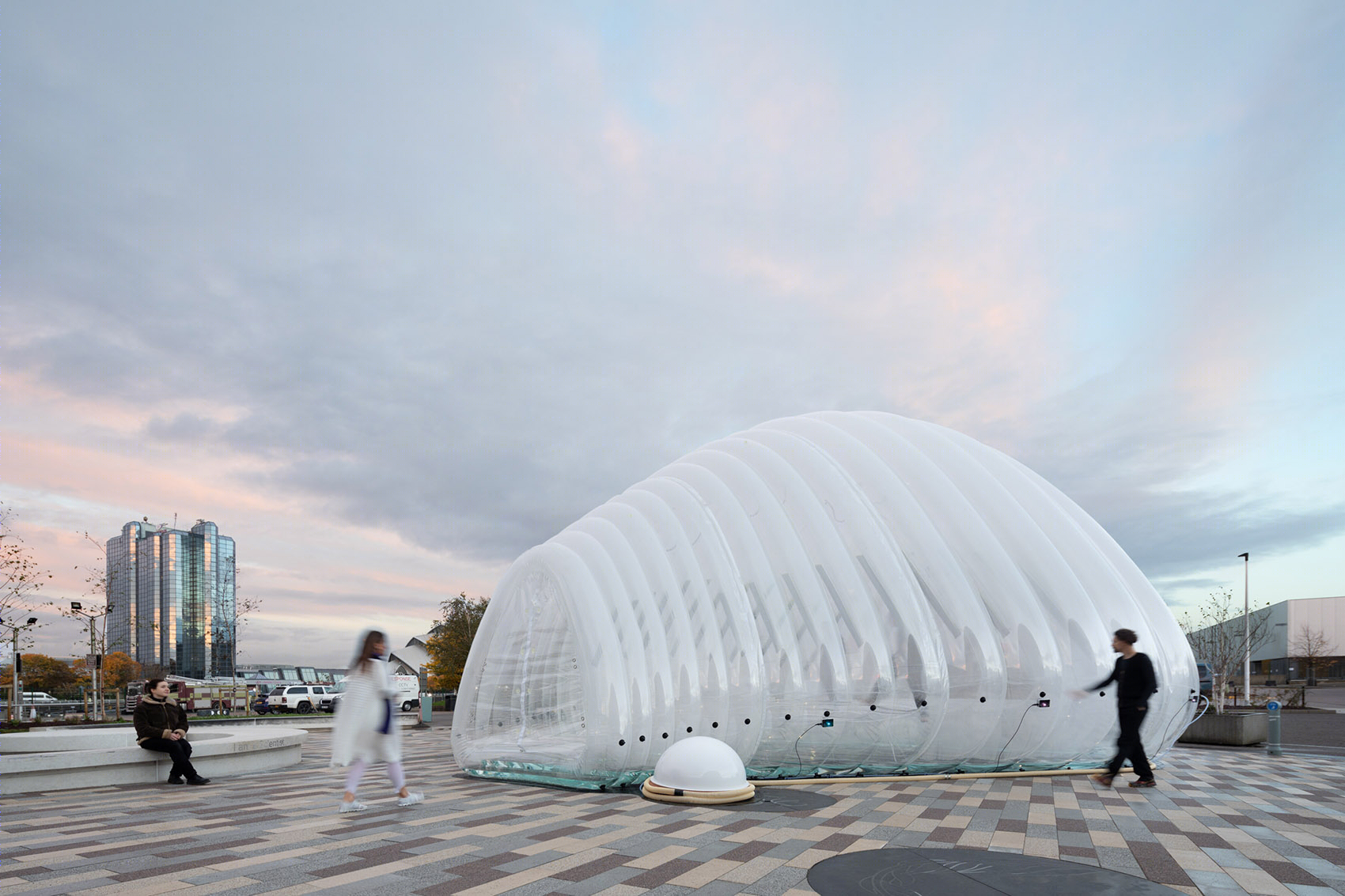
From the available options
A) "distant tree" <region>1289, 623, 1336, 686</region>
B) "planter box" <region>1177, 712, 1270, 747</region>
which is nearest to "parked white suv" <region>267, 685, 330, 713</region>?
"planter box" <region>1177, 712, 1270, 747</region>

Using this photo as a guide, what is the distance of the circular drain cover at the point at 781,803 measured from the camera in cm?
768

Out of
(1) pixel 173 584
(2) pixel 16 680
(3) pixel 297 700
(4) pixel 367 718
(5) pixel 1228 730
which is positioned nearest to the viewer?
(4) pixel 367 718

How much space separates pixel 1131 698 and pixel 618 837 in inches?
232

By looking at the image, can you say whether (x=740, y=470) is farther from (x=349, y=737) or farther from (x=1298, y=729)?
(x=1298, y=729)

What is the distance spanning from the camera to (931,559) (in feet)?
33.6

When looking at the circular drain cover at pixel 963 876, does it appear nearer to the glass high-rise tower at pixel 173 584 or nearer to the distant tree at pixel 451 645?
the distant tree at pixel 451 645

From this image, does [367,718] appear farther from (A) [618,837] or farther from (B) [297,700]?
(B) [297,700]

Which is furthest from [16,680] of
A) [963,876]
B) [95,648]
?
[963,876]

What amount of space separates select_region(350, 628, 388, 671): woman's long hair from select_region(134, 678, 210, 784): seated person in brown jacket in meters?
3.92

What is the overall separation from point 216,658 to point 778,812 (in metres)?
55.2

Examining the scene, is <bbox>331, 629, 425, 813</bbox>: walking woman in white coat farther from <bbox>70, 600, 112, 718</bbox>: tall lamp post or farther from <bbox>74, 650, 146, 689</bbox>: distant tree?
<bbox>74, 650, 146, 689</bbox>: distant tree

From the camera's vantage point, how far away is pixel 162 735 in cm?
1023

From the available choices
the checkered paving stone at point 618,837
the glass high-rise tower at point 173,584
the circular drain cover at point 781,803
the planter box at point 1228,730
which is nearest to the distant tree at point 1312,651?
the planter box at point 1228,730

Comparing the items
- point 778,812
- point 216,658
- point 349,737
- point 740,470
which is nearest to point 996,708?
point 778,812
